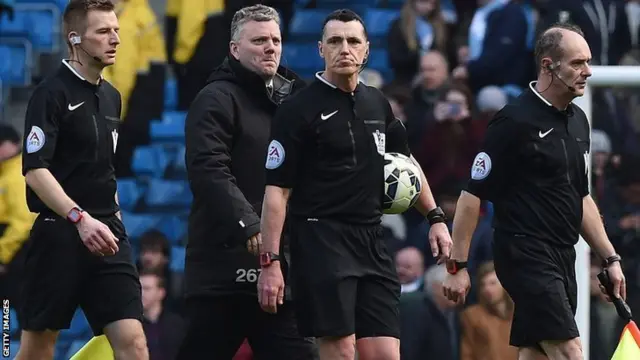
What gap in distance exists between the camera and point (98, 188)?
27.8ft

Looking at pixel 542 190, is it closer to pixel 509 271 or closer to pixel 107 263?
pixel 509 271

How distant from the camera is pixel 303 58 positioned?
1458cm

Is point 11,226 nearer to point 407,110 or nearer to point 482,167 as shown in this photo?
point 407,110

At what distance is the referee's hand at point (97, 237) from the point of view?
7.97 metres

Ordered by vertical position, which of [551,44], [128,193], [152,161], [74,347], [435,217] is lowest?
[74,347]

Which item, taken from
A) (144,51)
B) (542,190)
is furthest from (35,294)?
(144,51)

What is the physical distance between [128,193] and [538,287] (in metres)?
6.48

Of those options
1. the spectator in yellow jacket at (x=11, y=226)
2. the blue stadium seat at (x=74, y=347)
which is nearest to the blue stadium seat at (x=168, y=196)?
the spectator in yellow jacket at (x=11, y=226)

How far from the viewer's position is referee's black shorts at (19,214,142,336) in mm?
8398

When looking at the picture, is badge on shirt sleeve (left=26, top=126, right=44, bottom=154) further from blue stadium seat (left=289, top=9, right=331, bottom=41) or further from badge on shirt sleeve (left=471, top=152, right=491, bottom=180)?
blue stadium seat (left=289, top=9, right=331, bottom=41)

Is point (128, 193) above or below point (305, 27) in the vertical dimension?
below

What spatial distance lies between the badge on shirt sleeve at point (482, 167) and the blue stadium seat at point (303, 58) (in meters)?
6.10

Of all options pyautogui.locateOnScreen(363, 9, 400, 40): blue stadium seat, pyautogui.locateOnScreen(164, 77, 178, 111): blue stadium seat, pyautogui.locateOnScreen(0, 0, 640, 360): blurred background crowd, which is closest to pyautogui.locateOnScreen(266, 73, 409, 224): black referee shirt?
pyautogui.locateOnScreen(0, 0, 640, 360): blurred background crowd

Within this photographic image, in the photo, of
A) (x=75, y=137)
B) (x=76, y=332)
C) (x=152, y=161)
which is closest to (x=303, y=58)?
(x=152, y=161)
